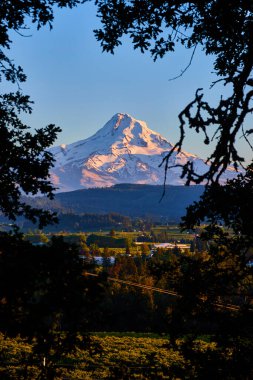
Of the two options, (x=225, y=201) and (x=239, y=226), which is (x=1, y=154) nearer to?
(x=225, y=201)

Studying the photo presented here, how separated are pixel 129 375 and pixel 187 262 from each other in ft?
11.2

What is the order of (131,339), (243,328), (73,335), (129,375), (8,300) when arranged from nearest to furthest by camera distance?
(8,300)
(73,335)
(129,375)
(243,328)
(131,339)

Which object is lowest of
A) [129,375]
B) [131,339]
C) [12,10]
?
[131,339]

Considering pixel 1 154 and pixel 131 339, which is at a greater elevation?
pixel 1 154

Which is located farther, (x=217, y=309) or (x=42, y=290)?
(x=217, y=309)

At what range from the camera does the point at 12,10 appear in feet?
26.1

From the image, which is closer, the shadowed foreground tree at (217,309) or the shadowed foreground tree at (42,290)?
the shadowed foreground tree at (42,290)

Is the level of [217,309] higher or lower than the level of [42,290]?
lower

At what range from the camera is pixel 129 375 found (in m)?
6.42

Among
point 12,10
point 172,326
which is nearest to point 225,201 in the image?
point 172,326

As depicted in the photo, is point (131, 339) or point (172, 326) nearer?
point (172, 326)

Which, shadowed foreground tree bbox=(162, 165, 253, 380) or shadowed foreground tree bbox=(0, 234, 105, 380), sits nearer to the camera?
shadowed foreground tree bbox=(0, 234, 105, 380)

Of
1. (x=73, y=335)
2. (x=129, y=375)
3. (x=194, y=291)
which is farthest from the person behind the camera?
(x=194, y=291)

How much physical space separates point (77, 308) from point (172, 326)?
341cm
